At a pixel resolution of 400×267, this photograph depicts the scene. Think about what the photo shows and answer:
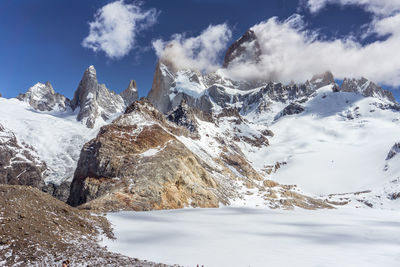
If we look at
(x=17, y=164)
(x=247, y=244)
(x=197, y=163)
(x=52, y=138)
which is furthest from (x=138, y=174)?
(x=52, y=138)

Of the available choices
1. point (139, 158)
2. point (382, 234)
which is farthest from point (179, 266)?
point (139, 158)

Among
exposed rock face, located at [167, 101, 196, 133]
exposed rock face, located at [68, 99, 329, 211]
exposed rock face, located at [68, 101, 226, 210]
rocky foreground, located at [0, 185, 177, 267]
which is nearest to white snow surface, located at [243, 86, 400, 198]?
exposed rock face, located at [167, 101, 196, 133]

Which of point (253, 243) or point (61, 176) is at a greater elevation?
point (61, 176)

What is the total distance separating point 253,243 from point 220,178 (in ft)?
181

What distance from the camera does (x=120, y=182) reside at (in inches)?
1772

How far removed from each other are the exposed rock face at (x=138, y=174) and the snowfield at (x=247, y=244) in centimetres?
1268

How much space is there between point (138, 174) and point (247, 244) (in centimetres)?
2871

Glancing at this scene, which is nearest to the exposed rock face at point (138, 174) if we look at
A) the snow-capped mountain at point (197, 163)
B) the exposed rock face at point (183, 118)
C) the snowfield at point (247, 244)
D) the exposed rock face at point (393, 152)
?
the snow-capped mountain at point (197, 163)

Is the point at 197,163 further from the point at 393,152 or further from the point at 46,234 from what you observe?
the point at 393,152

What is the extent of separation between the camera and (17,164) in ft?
376

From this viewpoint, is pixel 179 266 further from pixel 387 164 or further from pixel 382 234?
pixel 387 164

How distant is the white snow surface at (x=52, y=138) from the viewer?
5079 inches

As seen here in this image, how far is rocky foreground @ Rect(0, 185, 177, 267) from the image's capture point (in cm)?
1534

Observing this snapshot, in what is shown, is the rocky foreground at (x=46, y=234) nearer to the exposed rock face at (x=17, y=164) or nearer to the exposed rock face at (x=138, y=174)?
the exposed rock face at (x=138, y=174)
